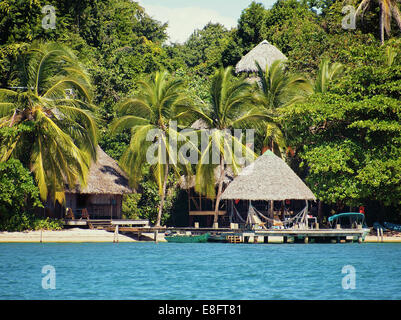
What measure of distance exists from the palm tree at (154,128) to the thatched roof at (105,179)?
870 mm

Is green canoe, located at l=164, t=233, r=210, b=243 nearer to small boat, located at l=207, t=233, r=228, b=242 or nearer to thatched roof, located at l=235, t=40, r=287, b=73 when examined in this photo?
small boat, located at l=207, t=233, r=228, b=242

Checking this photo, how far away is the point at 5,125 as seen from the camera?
98.2 feet

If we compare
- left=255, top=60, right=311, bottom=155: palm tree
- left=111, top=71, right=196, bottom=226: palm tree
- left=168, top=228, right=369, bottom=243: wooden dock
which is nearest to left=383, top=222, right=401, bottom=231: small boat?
left=168, top=228, right=369, bottom=243: wooden dock

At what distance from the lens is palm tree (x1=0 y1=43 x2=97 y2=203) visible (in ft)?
97.5

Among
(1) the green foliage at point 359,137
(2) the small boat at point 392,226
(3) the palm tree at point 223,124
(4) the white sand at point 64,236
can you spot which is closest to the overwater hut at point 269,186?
(1) the green foliage at point 359,137

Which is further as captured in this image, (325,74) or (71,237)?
(325,74)

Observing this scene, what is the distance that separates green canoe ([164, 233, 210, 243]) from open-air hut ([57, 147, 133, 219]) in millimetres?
4041

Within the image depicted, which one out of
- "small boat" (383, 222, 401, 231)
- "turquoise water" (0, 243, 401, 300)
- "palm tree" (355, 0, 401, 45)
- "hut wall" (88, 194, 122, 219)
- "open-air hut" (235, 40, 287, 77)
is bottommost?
"turquoise water" (0, 243, 401, 300)

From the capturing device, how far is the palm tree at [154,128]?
32844 mm

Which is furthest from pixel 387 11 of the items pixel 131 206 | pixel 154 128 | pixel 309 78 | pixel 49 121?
pixel 49 121

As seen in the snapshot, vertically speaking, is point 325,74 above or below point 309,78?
below

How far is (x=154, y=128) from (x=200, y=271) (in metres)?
12.7

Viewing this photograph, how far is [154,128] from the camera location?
110ft

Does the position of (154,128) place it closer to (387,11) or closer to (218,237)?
(218,237)
